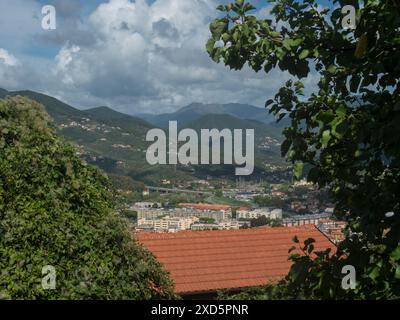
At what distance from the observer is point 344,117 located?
3564 millimetres

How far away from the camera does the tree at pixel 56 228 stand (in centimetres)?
475

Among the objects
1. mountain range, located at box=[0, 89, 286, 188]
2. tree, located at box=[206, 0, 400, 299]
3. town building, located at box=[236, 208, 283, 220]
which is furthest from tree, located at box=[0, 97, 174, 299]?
mountain range, located at box=[0, 89, 286, 188]

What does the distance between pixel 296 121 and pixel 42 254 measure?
114 inches

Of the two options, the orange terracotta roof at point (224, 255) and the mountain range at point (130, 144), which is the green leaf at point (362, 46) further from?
the mountain range at point (130, 144)

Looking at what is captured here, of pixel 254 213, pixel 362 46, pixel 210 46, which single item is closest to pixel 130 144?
pixel 254 213

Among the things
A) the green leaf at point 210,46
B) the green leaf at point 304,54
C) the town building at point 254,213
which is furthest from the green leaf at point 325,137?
the town building at point 254,213

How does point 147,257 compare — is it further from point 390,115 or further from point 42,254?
point 390,115

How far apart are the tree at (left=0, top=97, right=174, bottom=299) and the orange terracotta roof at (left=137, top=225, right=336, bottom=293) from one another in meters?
4.84

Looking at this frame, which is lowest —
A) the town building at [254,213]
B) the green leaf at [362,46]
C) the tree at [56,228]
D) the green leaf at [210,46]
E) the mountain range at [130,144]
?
the town building at [254,213]

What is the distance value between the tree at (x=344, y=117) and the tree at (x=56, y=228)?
6.98 feet

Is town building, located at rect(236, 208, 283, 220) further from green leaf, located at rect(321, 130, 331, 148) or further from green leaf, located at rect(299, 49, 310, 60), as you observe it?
green leaf, located at rect(321, 130, 331, 148)

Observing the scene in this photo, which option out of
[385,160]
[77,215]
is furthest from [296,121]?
[77,215]

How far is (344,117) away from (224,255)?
9.66 metres

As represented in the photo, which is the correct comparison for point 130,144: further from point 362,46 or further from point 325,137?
point 325,137
